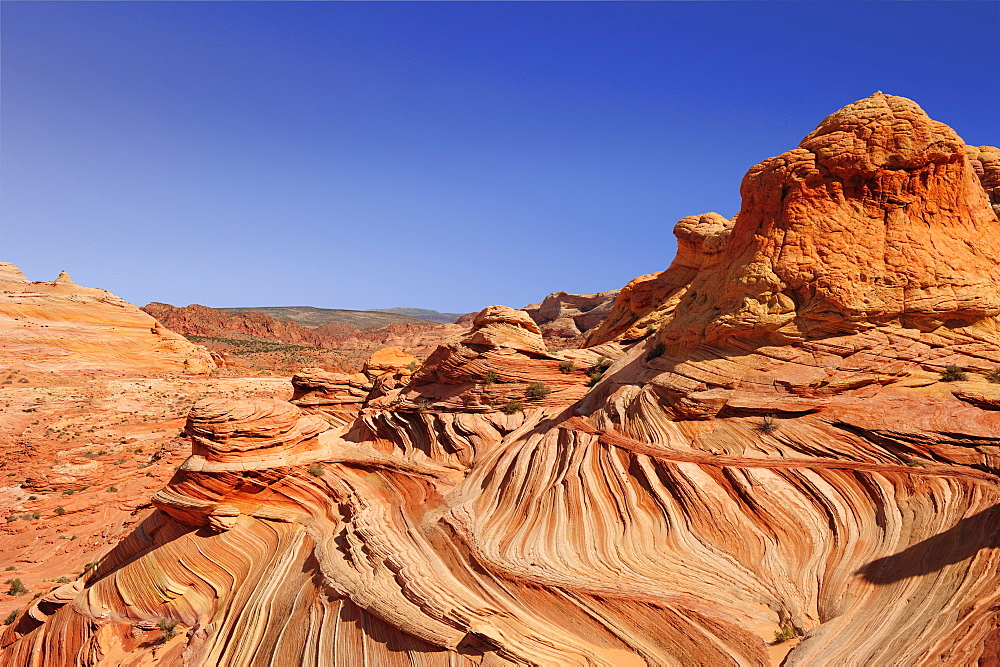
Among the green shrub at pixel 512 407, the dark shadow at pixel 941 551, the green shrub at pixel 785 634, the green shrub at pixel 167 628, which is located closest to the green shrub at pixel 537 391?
the green shrub at pixel 512 407

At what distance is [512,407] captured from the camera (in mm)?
18141

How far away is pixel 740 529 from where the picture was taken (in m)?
9.62

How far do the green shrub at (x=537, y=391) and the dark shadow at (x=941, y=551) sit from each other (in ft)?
36.3

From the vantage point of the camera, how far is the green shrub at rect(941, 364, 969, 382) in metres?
10.5

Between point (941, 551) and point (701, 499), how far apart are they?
11.7 feet

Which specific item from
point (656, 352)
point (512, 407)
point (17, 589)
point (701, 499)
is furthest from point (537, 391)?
point (17, 589)

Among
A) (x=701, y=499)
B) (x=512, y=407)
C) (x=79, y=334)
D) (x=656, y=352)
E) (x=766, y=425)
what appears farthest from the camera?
(x=79, y=334)

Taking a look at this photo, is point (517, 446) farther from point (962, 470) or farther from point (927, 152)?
point (927, 152)

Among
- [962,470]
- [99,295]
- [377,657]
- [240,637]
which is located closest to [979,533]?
[962,470]

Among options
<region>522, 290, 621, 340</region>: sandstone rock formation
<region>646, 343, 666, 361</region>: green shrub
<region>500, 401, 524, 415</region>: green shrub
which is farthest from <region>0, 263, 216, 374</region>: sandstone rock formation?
<region>522, 290, 621, 340</region>: sandstone rock formation

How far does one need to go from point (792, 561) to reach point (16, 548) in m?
23.4

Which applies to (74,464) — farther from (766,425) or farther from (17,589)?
(766,425)

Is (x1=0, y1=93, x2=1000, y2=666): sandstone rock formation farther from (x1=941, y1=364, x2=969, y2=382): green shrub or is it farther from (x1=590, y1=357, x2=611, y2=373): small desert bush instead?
(x1=590, y1=357, x2=611, y2=373): small desert bush

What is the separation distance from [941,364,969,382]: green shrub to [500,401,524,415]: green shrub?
10698 mm
